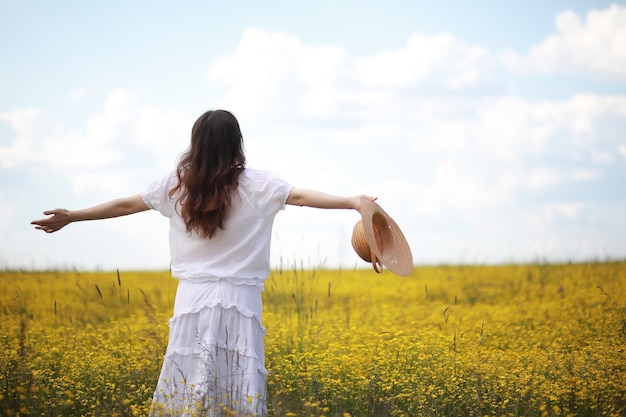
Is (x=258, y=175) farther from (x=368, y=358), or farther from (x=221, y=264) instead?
(x=368, y=358)

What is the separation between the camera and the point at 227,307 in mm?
4629

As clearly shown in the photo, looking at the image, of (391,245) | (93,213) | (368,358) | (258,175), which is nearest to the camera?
(258,175)

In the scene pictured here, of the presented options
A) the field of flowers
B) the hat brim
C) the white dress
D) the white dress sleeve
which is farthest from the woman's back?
the field of flowers

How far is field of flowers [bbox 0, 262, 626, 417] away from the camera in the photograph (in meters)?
5.70

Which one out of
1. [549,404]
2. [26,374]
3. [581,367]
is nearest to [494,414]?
[549,404]

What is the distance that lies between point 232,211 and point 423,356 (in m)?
2.59

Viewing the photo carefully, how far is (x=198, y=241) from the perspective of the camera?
470 cm

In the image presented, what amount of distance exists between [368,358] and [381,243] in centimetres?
153

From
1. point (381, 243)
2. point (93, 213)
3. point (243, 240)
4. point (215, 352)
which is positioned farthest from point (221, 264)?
point (381, 243)

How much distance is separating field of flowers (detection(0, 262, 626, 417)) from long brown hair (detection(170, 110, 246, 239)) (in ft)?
3.99

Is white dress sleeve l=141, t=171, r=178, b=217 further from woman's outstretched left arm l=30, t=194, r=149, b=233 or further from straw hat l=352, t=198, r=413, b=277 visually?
straw hat l=352, t=198, r=413, b=277

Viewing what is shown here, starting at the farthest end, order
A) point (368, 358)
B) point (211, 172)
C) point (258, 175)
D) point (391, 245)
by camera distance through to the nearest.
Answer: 1. point (368, 358)
2. point (391, 245)
3. point (258, 175)
4. point (211, 172)

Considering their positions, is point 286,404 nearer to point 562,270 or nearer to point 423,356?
point 423,356

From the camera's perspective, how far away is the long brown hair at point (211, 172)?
4.59m
